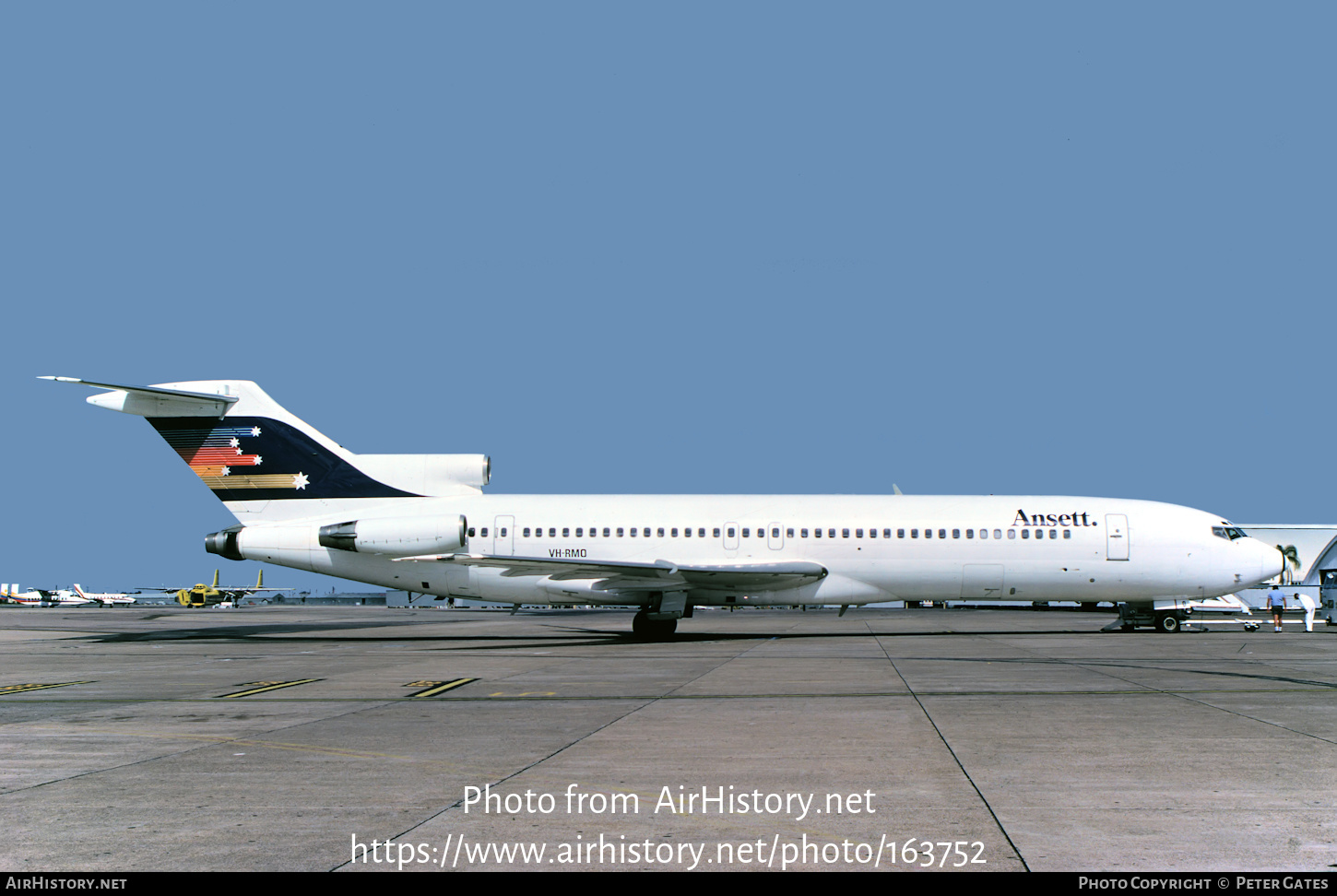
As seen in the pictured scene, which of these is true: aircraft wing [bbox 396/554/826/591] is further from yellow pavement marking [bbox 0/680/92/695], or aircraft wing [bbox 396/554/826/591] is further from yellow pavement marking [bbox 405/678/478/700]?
yellow pavement marking [bbox 0/680/92/695]

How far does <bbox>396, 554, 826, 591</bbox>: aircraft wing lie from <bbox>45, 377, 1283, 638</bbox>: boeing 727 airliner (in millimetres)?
91

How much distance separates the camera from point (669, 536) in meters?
26.5

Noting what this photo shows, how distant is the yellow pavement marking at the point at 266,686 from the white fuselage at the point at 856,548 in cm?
1050

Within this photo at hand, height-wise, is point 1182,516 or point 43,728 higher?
point 1182,516

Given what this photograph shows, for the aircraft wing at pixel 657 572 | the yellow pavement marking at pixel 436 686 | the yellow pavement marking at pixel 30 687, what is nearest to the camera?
the yellow pavement marking at pixel 436 686

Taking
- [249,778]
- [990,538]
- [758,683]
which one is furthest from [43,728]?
[990,538]

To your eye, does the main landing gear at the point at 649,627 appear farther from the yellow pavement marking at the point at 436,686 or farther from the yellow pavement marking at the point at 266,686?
the yellow pavement marking at the point at 266,686

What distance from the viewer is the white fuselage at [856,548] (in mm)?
26281

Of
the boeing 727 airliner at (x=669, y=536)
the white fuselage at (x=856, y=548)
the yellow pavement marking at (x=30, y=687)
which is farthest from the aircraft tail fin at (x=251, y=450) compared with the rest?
the yellow pavement marking at (x=30, y=687)

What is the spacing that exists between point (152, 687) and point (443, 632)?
1836 centimetres

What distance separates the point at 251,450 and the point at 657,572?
37.3ft

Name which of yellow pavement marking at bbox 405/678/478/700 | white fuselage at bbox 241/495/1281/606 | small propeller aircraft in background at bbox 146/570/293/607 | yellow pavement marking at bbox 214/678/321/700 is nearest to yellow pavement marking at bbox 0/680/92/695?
yellow pavement marking at bbox 214/678/321/700

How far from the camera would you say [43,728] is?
10.4 m
